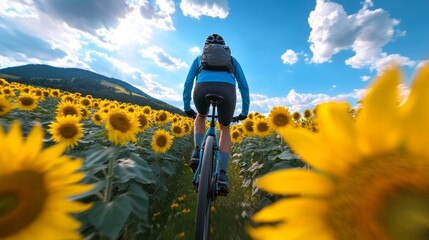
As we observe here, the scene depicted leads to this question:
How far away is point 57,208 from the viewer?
3.58ft

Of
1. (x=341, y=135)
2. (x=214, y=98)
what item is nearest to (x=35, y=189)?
(x=341, y=135)

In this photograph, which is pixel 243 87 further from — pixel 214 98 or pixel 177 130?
pixel 177 130

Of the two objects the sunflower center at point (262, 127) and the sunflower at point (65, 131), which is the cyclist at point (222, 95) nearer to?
the sunflower at point (65, 131)

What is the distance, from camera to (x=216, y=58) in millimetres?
4914

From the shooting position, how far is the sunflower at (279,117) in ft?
21.9

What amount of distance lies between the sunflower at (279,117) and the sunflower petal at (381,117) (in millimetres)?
6047

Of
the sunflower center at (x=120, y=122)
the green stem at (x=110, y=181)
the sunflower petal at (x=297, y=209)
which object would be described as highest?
the sunflower center at (x=120, y=122)

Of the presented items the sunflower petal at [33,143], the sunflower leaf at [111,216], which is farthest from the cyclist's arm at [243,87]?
the sunflower petal at [33,143]

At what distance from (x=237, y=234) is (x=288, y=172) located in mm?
4313

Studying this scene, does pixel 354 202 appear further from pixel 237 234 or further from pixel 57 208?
pixel 237 234

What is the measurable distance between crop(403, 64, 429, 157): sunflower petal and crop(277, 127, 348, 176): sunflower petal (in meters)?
0.15

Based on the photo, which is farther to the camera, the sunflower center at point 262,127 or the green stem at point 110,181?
the sunflower center at point 262,127

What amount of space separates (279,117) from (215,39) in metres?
2.50

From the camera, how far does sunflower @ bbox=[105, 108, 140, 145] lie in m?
4.25
